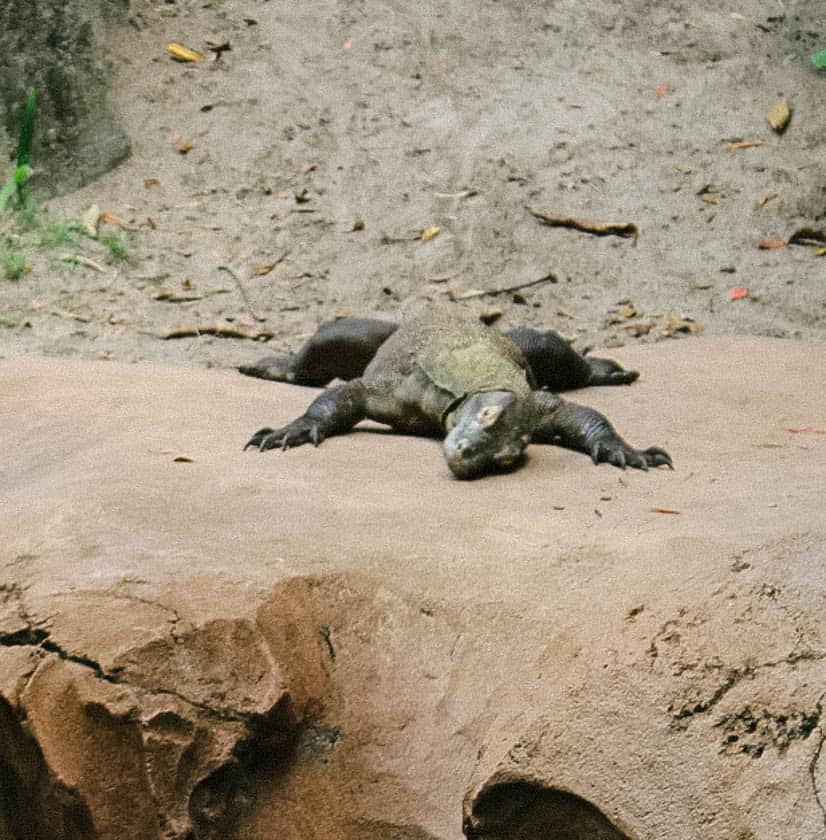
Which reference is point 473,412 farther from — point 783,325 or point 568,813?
point 783,325

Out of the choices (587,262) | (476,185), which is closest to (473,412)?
(587,262)

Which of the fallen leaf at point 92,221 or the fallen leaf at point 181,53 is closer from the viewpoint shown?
the fallen leaf at point 92,221

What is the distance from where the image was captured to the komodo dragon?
3.98 metres

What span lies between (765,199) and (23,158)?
550cm

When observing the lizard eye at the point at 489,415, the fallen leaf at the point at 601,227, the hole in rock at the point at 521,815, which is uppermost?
the hole in rock at the point at 521,815

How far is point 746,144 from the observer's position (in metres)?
9.24

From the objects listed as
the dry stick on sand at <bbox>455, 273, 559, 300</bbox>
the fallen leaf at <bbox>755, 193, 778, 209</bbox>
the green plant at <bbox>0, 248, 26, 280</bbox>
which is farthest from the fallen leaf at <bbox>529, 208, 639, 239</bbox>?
the green plant at <bbox>0, 248, 26, 280</bbox>

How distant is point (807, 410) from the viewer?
497 cm

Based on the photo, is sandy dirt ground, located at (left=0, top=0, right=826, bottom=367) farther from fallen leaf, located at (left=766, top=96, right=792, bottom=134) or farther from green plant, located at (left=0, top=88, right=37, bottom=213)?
green plant, located at (left=0, top=88, right=37, bottom=213)

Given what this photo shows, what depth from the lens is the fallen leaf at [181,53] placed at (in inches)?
399

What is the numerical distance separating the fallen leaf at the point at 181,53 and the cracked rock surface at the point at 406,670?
7771mm

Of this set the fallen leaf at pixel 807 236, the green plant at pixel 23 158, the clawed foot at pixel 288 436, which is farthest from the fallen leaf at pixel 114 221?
the clawed foot at pixel 288 436

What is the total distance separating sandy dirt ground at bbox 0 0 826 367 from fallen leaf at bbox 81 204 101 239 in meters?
0.07

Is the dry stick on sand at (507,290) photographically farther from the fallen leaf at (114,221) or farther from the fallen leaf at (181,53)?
the fallen leaf at (181,53)
